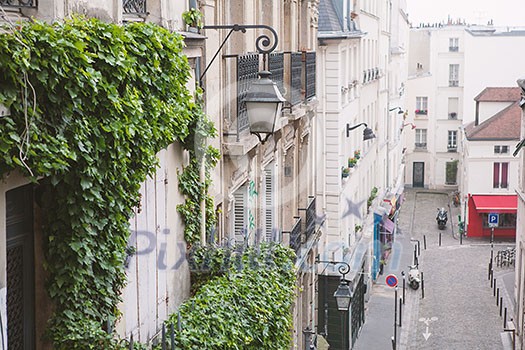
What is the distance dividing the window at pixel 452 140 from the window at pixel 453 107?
1.09m

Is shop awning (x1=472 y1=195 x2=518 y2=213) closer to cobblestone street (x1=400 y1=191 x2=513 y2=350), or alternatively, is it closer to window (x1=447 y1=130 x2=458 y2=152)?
cobblestone street (x1=400 y1=191 x2=513 y2=350)

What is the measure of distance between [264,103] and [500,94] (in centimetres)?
3937

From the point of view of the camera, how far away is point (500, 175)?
4384cm

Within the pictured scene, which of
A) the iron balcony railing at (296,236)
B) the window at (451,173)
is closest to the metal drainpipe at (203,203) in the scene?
the iron balcony railing at (296,236)

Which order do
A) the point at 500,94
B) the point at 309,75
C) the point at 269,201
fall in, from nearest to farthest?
the point at 269,201 < the point at 309,75 < the point at 500,94

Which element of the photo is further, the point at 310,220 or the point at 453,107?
the point at 453,107

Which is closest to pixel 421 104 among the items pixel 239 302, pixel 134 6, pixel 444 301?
pixel 444 301

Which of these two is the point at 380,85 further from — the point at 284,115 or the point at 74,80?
the point at 74,80

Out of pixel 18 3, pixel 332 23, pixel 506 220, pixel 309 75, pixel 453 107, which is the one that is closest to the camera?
pixel 18 3

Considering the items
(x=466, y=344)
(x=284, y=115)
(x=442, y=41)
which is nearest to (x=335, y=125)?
(x=466, y=344)

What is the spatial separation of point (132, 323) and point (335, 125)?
18.3 meters

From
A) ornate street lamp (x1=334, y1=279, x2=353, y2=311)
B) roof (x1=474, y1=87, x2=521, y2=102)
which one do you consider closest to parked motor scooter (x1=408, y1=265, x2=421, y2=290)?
ornate street lamp (x1=334, y1=279, x2=353, y2=311)

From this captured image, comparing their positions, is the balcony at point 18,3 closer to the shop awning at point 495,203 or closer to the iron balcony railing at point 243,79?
the iron balcony railing at point 243,79

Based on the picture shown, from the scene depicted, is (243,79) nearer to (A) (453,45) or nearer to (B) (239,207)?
(B) (239,207)
